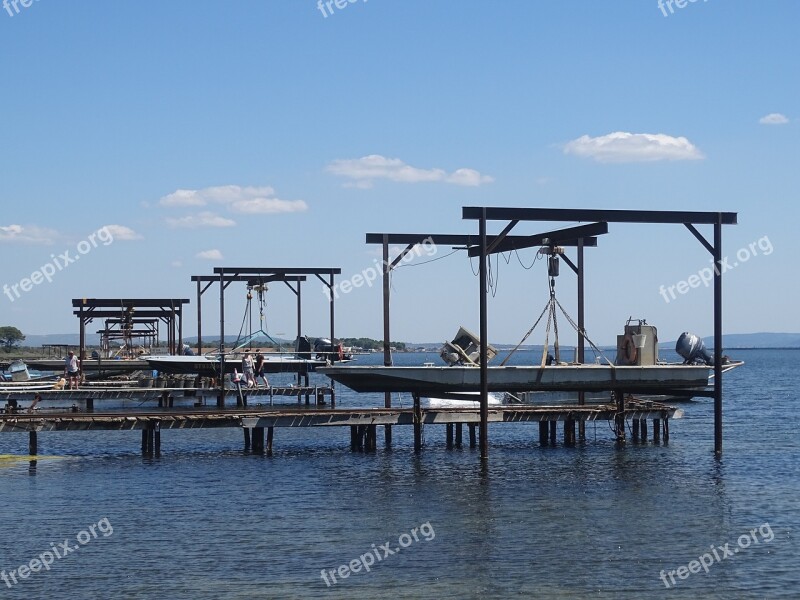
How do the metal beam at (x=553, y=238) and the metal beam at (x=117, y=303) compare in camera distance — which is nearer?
the metal beam at (x=553, y=238)

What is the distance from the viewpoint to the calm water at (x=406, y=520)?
59.9 ft

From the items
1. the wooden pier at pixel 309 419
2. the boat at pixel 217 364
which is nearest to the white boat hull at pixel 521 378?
the wooden pier at pixel 309 419

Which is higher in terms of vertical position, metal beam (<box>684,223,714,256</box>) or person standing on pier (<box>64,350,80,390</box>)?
metal beam (<box>684,223,714,256</box>)

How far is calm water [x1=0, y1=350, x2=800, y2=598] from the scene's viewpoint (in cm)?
1825

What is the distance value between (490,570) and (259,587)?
13.6 ft

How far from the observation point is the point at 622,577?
1855cm

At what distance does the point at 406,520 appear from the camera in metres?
23.4

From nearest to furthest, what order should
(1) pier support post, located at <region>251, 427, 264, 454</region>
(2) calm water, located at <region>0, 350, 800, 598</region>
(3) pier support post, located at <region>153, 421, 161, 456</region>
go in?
(2) calm water, located at <region>0, 350, 800, 598</region>
(3) pier support post, located at <region>153, 421, 161, 456</region>
(1) pier support post, located at <region>251, 427, 264, 454</region>

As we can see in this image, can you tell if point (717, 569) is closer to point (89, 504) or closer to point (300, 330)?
point (89, 504)

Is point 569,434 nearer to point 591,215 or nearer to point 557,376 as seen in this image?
point 557,376

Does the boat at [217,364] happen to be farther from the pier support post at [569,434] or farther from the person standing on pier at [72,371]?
the pier support post at [569,434]

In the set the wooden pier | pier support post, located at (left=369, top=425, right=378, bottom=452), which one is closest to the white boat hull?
the wooden pier

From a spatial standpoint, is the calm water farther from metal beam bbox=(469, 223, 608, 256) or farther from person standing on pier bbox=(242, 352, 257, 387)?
person standing on pier bbox=(242, 352, 257, 387)

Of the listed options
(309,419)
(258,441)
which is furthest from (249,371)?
(309,419)
